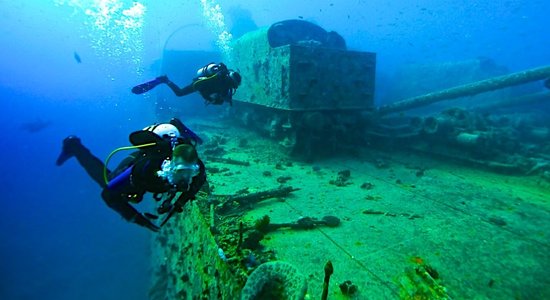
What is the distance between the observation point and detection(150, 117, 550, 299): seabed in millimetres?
3107

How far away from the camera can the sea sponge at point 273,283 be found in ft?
8.02

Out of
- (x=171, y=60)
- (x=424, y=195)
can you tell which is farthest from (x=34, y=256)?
(x=424, y=195)

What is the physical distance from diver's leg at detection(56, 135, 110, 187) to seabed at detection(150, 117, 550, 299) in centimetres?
152

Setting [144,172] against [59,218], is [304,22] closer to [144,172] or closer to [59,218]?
[144,172]

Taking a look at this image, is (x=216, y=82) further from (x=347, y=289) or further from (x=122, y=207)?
(x=347, y=289)

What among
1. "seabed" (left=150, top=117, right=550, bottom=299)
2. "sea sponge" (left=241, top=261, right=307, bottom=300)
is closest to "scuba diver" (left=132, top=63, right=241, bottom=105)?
"seabed" (left=150, top=117, right=550, bottom=299)

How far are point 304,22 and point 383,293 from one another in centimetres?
992

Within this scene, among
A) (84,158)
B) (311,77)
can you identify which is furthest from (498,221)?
(84,158)

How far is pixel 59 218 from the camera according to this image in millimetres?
20312

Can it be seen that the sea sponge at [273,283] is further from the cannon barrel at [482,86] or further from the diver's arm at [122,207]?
the cannon barrel at [482,86]

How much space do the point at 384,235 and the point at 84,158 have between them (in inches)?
181

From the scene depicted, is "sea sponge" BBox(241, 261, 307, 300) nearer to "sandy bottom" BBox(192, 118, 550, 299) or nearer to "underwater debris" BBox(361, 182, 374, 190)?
"sandy bottom" BBox(192, 118, 550, 299)

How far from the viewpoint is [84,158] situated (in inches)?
192

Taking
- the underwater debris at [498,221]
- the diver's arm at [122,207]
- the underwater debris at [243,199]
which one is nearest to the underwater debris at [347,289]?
the diver's arm at [122,207]
